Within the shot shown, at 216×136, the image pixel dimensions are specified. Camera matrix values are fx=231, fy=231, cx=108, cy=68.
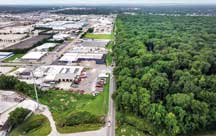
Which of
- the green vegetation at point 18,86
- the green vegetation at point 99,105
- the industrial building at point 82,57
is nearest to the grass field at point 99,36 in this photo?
the industrial building at point 82,57

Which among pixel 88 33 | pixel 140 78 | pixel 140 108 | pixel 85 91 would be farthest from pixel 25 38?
pixel 140 108

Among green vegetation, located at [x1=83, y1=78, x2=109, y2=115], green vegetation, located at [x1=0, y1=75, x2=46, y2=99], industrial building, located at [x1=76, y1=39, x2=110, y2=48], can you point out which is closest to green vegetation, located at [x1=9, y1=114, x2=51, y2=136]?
green vegetation, located at [x1=83, y1=78, x2=109, y2=115]

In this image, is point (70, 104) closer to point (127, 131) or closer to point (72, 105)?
point (72, 105)

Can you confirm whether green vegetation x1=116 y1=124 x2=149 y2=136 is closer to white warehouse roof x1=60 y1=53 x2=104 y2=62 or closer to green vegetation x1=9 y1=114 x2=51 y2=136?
green vegetation x1=9 y1=114 x2=51 y2=136

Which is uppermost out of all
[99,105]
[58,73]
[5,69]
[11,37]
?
[11,37]

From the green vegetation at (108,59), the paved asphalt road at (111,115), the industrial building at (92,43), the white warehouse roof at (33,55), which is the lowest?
the paved asphalt road at (111,115)

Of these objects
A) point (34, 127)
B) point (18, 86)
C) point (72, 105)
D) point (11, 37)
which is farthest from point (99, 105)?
point (11, 37)

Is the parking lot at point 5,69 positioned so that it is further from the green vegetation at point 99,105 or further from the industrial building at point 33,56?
the green vegetation at point 99,105
